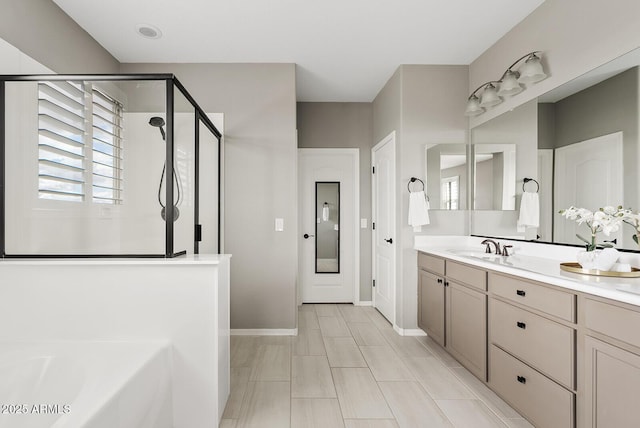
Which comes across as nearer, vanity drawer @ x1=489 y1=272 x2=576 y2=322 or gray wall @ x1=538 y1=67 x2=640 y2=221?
vanity drawer @ x1=489 y1=272 x2=576 y2=322

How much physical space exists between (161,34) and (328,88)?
1890 millimetres

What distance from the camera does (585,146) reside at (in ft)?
7.07

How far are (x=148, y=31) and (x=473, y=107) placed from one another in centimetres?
291

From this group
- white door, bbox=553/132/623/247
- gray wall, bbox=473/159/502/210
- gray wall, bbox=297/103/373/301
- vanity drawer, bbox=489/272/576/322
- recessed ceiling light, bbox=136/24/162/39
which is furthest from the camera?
gray wall, bbox=297/103/373/301

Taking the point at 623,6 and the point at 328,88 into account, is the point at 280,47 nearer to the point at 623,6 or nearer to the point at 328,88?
the point at 328,88

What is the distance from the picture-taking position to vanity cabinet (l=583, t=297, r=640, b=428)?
4.41ft

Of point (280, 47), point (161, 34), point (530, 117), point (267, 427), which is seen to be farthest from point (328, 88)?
point (267, 427)

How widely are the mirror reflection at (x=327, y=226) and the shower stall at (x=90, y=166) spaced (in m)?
2.76

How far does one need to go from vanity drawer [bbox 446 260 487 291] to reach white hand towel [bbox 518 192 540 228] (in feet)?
1.97

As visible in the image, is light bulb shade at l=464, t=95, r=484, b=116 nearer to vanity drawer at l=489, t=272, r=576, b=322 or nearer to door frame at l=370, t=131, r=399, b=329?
door frame at l=370, t=131, r=399, b=329

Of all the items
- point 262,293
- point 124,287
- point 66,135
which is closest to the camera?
point 124,287

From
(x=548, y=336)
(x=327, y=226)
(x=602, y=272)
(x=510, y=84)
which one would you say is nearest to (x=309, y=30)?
(x=510, y=84)

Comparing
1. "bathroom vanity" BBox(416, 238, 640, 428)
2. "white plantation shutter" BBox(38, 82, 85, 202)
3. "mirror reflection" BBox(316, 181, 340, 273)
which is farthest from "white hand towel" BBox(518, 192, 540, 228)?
"white plantation shutter" BBox(38, 82, 85, 202)

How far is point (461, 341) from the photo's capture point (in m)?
2.69
